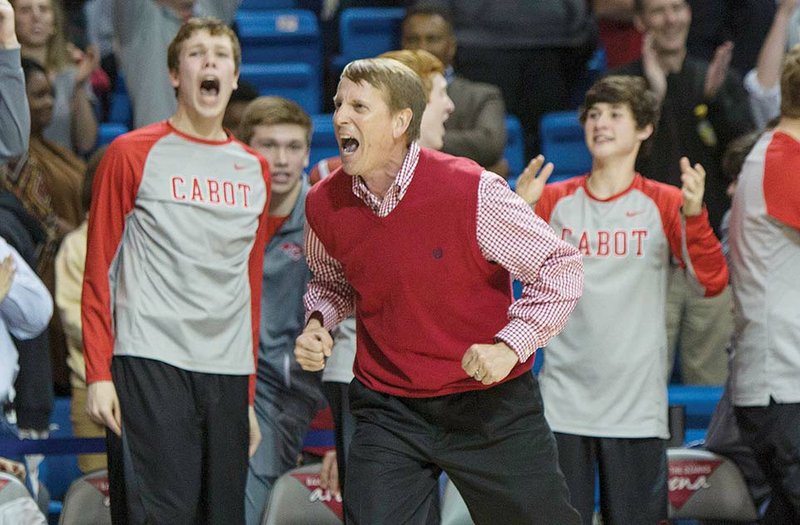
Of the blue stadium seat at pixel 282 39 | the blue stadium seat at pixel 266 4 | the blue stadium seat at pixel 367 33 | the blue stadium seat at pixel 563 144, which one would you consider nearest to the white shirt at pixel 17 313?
the blue stadium seat at pixel 563 144

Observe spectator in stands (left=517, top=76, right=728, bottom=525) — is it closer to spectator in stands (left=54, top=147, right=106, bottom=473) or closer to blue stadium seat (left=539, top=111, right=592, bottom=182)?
spectator in stands (left=54, top=147, right=106, bottom=473)

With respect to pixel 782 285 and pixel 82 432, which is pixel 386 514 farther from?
pixel 82 432

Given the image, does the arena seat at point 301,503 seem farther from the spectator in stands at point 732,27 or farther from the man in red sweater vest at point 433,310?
the spectator in stands at point 732,27

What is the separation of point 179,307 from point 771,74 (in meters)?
3.53

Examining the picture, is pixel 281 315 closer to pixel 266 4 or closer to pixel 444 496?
pixel 444 496

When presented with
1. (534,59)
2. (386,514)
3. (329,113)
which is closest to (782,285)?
(386,514)

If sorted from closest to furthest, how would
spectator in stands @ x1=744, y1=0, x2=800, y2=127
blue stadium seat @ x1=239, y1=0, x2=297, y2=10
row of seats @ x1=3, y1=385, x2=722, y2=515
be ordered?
row of seats @ x1=3, y1=385, x2=722, y2=515, spectator in stands @ x1=744, y1=0, x2=800, y2=127, blue stadium seat @ x1=239, y1=0, x2=297, y2=10

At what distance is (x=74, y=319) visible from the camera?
5113 millimetres

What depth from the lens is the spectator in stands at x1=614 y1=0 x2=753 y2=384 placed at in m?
6.01

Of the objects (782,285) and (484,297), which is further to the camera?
(782,285)

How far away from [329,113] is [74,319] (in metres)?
3.00

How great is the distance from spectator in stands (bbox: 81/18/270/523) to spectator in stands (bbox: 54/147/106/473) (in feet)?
3.74

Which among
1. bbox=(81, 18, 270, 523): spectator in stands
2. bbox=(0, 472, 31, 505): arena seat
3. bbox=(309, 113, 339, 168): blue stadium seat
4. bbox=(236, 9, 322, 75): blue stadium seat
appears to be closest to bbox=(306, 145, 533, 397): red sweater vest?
bbox=(81, 18, 270, 523): spectator in stands

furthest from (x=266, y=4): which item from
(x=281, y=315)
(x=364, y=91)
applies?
(x=364, y=91)
